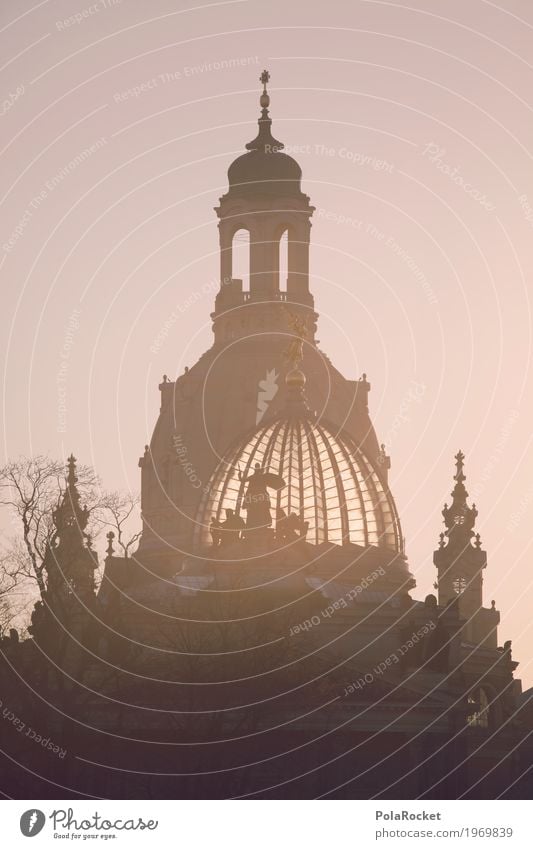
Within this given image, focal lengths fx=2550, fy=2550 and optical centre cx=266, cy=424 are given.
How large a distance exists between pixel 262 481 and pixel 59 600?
91.2 feet

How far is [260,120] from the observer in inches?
4938

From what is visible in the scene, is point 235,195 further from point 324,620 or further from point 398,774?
point 398,774

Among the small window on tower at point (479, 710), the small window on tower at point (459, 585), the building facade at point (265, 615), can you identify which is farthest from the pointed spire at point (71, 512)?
the small window on tower at point (459, 585)

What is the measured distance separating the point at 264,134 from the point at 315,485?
34893 millimetres

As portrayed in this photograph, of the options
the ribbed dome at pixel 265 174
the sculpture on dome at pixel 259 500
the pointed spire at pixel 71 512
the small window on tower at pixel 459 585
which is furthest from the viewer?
the ribbed dome at pixel 265 174

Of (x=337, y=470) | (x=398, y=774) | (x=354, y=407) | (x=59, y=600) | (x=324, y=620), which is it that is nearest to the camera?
(x=59, y=600)

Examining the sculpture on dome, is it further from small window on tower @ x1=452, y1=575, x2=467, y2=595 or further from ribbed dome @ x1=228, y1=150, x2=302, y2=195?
ribbed dome @ x1=228, y1=150, x2=302, y2=195

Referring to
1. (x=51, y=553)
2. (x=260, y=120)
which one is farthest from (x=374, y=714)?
(x=260, y=120)

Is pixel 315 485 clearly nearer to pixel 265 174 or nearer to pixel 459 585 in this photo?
pixel 459 585

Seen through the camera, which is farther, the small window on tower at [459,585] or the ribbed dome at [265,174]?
the ribbed dome at [265,174]
